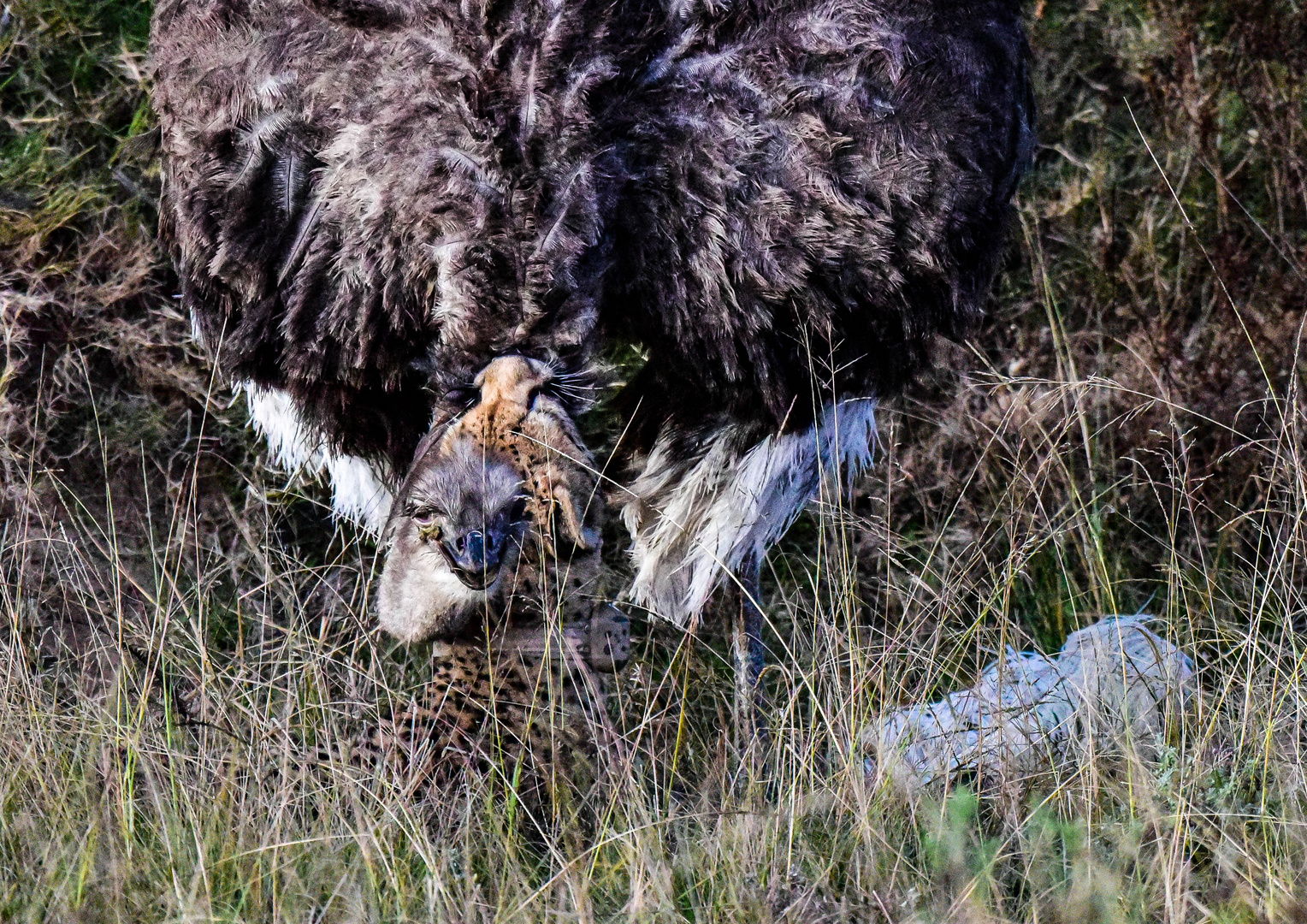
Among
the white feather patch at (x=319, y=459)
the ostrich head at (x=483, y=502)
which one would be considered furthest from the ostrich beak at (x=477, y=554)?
the white feather patch at (x=319, y=459)

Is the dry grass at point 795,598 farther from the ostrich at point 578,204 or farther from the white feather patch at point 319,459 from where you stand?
the ostrich at point 578,204

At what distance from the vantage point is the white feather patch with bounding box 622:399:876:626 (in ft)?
11.3

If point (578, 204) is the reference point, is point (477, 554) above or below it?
below

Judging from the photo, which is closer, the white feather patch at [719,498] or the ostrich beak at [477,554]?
the ostrich beak at [477,554]

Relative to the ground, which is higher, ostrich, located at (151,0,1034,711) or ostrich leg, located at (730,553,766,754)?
ostrich, located at (151,0,1034,711)

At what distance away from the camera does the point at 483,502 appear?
2703 millimetres

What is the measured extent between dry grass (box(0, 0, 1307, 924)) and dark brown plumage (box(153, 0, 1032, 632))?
35 centimetres

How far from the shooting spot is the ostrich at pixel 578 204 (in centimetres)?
293

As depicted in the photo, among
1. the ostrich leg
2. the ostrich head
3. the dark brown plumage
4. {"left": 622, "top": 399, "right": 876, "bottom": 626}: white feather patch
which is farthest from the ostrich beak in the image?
the ostrich leg

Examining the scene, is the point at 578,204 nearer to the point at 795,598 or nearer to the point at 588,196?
the point at 588,196

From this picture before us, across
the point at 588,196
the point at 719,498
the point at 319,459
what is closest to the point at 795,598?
the point at 719,498

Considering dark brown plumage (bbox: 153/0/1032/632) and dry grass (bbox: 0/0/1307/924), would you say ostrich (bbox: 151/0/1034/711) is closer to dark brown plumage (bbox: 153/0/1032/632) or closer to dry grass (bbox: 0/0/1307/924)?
dark brown plumage (bbox: 153/0/1032/632)

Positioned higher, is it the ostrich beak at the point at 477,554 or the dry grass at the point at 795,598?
the ostrich beak at the point at 477,554

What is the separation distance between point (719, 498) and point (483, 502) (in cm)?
92
